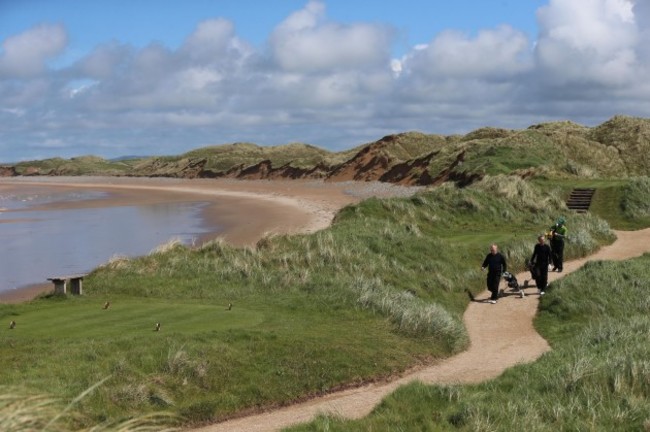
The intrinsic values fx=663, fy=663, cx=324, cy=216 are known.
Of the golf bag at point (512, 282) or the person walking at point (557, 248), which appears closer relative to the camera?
the golf bag at point (512, 282)

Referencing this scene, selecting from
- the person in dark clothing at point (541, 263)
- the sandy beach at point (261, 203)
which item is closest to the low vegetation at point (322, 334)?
the person in dark clothing at point (541, 263)

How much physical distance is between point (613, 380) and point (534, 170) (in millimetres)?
38252

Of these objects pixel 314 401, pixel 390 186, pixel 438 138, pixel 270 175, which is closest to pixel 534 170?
pixel 390 186

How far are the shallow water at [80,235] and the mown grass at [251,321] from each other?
35.4 ft

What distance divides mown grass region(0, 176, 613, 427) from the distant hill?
2458 centimetres

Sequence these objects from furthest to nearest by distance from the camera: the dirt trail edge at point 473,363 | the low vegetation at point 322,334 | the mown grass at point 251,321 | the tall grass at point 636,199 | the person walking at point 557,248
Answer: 1. the tall grass at point 636,199
2. the person walking at point 557,248
3. the mown grass at point 251,321
4. the dirt trail edge at point 473,363
5. the low vegetation at point 322,334

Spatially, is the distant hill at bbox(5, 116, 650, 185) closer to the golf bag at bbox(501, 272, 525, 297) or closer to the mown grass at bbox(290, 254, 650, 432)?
the golf bag at bbox(501, 272, 525, 297)

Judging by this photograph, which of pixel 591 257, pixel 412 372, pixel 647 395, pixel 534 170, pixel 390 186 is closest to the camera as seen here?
pixel 647 395

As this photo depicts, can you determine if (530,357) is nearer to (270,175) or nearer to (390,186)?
(390,186)

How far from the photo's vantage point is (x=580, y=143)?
6394cm

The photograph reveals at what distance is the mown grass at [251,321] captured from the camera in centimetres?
1278

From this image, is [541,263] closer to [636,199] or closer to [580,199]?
[636,199]

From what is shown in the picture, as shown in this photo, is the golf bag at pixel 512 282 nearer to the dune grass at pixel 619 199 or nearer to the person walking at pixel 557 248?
the person walking at pixel 557 248

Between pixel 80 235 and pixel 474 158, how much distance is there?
37.3m
